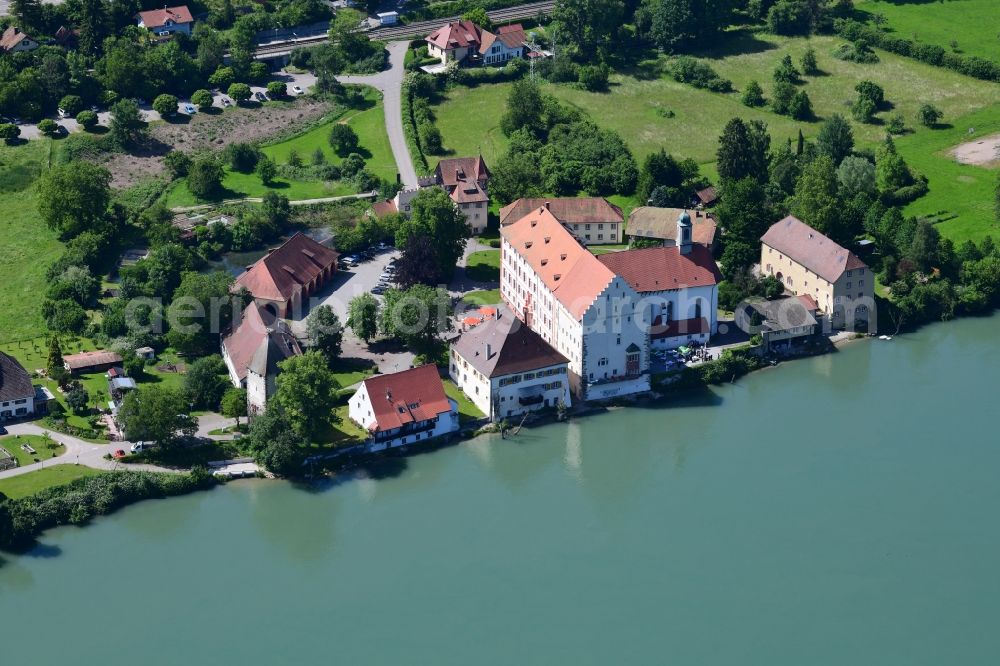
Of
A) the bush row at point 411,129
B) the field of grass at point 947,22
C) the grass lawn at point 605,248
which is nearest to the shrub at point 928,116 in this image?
the field of grass at point 947,22

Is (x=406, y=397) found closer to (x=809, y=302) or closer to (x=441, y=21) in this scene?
(x=809, y=302)

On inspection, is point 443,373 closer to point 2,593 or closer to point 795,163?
point 2,593

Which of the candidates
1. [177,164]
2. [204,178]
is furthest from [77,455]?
[177,164]

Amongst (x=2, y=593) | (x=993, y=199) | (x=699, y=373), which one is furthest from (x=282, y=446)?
(x=993, y=199)

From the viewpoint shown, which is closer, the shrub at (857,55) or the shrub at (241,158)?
the shrub at (241,158)

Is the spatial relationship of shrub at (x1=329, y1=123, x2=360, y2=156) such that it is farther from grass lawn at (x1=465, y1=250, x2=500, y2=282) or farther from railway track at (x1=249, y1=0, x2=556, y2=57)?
grass lawn at (x1=465, y1=250, x2=500, y2=282)

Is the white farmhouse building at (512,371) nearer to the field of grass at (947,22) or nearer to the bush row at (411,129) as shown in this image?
the bush row at (411,129)
